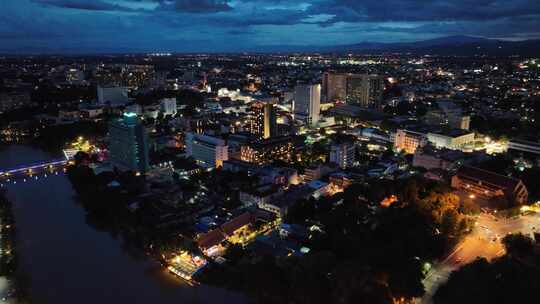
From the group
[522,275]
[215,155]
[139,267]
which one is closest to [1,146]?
[215,155]

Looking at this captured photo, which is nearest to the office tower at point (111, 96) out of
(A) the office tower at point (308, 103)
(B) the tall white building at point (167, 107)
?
(B) the tall white building at point (167, 107)

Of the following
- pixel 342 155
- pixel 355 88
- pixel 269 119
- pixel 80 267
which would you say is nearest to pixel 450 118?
pixel 355 88

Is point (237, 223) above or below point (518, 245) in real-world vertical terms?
below

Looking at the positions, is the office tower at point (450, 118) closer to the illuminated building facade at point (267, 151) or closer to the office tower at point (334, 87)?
the office tower at point (334, 87)

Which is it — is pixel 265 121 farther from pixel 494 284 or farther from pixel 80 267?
pixel 494 284

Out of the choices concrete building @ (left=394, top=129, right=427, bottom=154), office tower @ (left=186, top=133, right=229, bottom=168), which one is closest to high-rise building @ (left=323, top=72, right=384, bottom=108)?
concrete building @ (left=394, top=129, right=427, bottom=154)

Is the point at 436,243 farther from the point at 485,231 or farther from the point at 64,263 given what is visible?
the point at 64,263

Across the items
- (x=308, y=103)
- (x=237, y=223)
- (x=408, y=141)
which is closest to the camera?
(x=237, y=223)
